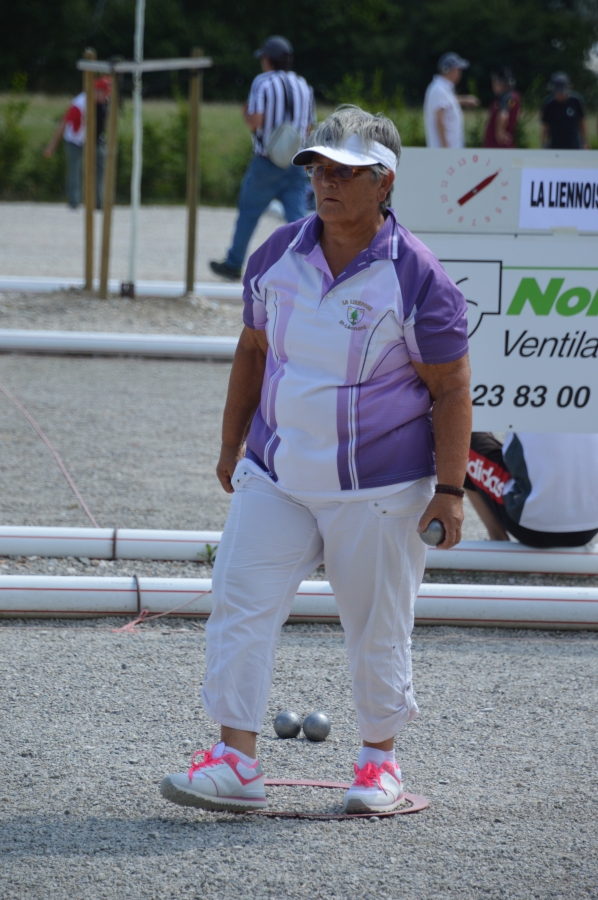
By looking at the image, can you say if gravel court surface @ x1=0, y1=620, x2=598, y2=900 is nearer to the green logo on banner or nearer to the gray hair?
the green logo on banner

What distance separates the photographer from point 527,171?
489 centimetres

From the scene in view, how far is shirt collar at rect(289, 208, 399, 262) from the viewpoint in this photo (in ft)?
9.40

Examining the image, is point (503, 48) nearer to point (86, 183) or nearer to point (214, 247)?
point (214, 247)

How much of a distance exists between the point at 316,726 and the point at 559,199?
2588 mm

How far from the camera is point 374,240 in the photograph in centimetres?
288

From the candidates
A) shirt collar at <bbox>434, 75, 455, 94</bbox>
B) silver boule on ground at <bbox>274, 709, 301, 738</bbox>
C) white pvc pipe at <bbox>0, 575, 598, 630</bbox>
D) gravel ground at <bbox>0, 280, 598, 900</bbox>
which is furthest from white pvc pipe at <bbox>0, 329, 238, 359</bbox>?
shirt collar at <bbox>434, 75, 455, 94</bbox>

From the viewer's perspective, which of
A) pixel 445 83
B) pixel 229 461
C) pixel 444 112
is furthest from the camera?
pixel 445 83

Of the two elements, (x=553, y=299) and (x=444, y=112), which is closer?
(x=553, y=299)

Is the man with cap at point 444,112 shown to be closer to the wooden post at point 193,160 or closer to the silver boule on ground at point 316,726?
the wooden post at point 193,160

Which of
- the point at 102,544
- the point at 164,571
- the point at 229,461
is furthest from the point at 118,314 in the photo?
the point at 229,461

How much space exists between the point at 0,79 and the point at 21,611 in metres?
46.8

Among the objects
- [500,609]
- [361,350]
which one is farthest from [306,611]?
[361,350]

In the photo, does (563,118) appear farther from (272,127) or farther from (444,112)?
(272,127)

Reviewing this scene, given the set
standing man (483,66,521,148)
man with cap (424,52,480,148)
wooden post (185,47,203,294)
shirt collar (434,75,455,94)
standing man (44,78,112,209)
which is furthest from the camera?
standing man (44,78,112,209)
